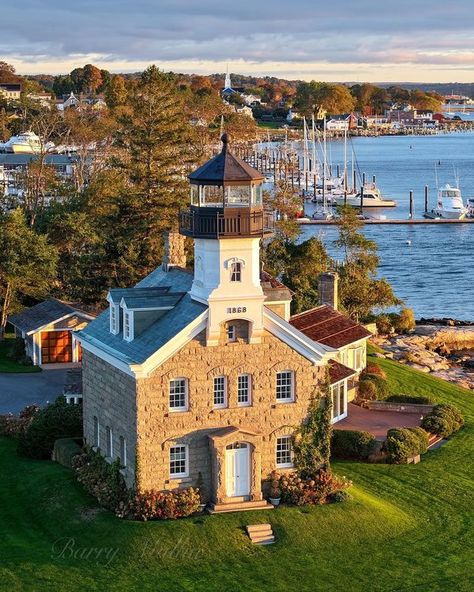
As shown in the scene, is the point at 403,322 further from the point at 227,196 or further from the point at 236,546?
the point at 236,546

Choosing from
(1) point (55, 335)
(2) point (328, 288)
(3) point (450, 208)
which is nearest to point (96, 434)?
(1) point (55, 335)

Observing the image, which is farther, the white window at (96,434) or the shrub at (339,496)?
the white window at (96,434)

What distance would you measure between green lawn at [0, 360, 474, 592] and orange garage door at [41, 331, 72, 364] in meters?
16.4

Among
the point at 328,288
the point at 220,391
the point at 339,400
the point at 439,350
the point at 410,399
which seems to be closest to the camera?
the point at 220,391

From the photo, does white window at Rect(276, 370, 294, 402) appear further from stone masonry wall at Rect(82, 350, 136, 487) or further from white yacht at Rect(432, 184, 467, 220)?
white yacht at Rect(432, 184, 467, 220)

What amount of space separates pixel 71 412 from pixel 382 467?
1070 cm

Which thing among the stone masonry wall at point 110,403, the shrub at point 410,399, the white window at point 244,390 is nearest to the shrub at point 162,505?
the stone masonry wall at point 110,403

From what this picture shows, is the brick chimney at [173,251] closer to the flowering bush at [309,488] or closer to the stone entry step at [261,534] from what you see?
the flowering bush at [309,488]

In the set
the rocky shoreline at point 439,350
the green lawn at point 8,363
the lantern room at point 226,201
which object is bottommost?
the rocky shoreline at point 439,350

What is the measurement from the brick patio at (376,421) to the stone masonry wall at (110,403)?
401 inches

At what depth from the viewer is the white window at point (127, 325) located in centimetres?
3334

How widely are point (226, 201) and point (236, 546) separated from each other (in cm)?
974

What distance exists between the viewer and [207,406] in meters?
32.3

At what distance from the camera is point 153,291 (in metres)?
35.2
